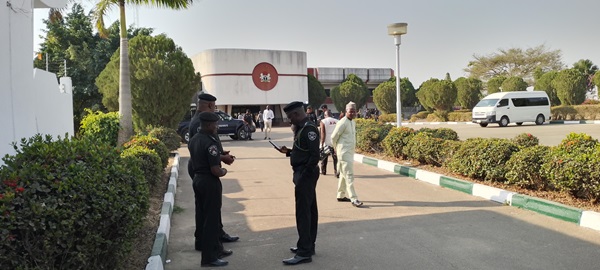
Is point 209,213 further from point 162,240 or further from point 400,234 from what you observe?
point 400,234

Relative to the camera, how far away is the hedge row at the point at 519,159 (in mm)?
5996

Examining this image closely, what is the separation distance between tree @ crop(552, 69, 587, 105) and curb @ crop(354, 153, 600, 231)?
1035 inches

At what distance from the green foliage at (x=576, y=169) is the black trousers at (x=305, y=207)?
3.54 metres

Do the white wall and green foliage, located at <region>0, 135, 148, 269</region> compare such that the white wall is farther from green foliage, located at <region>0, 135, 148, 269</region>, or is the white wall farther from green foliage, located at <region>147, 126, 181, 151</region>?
→ green foliage, located at <region>147, 126, 181, 151</region>

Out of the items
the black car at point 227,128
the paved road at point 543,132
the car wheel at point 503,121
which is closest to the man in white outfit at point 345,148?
the paved road at point 543,132

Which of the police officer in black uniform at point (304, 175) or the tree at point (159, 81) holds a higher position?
the tree at point (159, 81)

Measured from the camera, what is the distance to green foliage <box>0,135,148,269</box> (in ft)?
9.60

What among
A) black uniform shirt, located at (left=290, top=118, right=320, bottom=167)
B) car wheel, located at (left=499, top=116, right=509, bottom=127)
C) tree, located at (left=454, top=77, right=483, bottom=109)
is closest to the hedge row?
black uniform shirt, located at (left=290, top=118, right=320, bottom=167)

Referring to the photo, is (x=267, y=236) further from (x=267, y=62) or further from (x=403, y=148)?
(x=267, y=62)

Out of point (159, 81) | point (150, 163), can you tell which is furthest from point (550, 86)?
point (150, 163)

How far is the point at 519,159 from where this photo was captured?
7.06m

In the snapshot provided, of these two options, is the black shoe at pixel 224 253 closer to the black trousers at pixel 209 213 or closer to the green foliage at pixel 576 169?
the black trousers at pixel 209 213

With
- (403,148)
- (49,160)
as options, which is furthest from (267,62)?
(49,160)

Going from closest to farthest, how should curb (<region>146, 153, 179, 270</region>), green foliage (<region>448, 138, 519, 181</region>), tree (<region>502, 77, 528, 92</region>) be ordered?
curb (<region>146, 153, 179, 270</region>) → green foliage (<region>448, 138, 519, 181</region>) → tree (<region>502, 77, 528, 92</region>)
